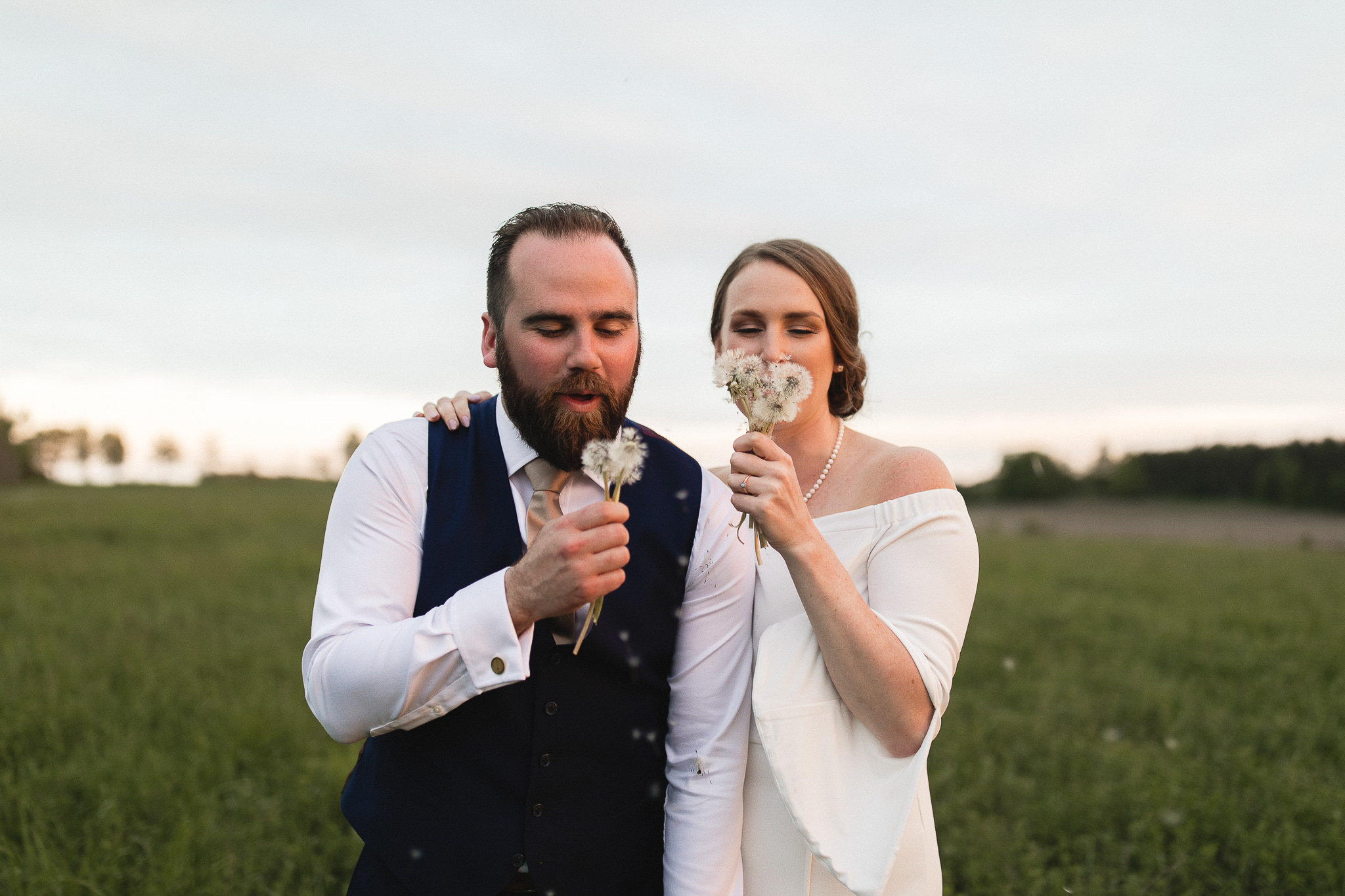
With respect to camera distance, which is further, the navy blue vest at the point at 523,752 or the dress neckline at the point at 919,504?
the dress neckline at the point at 919,504

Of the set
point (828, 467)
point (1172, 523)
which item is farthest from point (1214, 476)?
point (828, 467)

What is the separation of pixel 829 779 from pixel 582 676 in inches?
32.7

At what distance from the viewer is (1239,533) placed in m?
30.0

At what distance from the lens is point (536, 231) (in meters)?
2.33

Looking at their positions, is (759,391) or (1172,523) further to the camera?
(1172,523)

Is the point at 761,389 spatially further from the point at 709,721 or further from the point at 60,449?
the point at 60,449

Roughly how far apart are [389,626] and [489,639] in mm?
287

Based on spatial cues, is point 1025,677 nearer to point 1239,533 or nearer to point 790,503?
point 790,503

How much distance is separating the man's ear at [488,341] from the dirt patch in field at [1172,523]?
2647 cm

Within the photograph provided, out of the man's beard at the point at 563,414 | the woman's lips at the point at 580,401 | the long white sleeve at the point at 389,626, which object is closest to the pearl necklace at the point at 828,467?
the man's beard at the point at 563,414

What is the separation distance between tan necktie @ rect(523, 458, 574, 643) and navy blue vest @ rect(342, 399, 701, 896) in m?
0.04

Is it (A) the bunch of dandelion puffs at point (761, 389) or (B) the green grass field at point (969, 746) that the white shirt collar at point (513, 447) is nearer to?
(A) the bunch of dandelion puffs at point (761, 389)

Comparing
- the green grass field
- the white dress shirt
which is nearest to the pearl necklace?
the white dress shirt

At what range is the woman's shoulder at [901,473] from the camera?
9.36 ft
